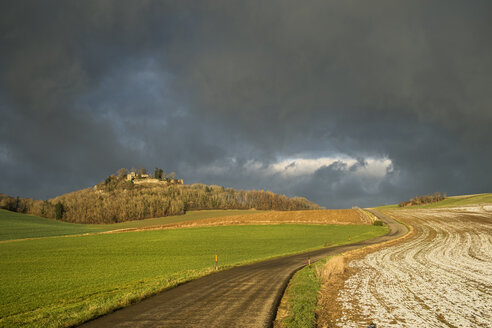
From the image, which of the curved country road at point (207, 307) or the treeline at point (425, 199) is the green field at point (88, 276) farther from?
the treeline at point (425, 199)

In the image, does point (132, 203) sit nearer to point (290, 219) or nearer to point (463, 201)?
point (290, 219)

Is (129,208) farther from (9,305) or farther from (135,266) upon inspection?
(9,305)

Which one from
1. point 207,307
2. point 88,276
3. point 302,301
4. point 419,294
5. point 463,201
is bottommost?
point 88,276

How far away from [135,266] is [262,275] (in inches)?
622

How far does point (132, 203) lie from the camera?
504 feet

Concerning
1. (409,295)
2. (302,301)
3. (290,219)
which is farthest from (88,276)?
(290,219)

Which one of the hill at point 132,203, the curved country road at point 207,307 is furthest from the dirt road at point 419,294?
the hill at point 132,203

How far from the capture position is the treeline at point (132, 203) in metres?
143

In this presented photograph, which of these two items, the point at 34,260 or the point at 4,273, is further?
the point at 34,260

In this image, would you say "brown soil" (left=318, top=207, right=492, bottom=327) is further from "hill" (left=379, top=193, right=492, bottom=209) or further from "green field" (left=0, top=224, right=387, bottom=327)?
"hill" (left=379, top=193, right=492, bottom=209)

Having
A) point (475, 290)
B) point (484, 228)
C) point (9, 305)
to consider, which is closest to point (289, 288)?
point (475, 290)

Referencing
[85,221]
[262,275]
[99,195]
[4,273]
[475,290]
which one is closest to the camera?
[475,290]

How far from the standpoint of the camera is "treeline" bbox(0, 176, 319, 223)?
142875mm

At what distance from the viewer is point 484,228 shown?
185ft
